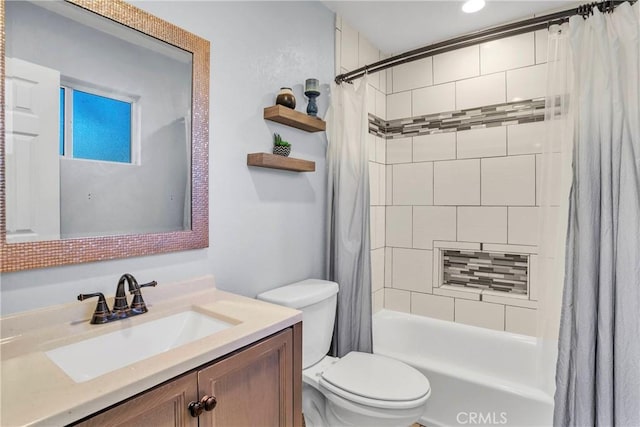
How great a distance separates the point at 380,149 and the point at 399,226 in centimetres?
64

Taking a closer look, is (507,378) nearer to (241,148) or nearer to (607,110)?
(607,110)

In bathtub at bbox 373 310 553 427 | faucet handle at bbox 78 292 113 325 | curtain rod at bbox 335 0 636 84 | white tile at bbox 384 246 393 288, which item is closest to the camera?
faucet handle at bbox 78 292 113 325

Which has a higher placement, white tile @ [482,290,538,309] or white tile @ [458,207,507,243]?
white tile @ [458,207,507,243]

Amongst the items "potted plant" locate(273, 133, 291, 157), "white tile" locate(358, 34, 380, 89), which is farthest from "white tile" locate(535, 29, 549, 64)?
"potted plant" locate(273, 133, 291, 157)

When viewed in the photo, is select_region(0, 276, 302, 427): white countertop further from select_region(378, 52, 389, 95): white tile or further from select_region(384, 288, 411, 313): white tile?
select_region(378, 52, 389, 95): white tile

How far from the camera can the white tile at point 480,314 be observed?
92.0 inches

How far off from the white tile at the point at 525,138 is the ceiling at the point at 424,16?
29.1 inches

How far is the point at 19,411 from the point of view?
0.60 meters

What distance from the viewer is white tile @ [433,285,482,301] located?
2.42m

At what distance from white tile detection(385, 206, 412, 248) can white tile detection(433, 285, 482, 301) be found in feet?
1.31

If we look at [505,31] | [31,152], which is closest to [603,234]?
[505,31]

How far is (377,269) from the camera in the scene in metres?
2.67

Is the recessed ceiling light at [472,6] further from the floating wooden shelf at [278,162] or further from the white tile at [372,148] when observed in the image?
the floating wooden shelf at [278,162]

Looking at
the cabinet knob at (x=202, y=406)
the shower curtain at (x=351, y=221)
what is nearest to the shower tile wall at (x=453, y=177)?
the shower curtain at (x=351, y=221)
